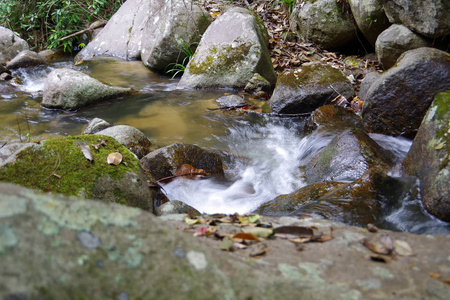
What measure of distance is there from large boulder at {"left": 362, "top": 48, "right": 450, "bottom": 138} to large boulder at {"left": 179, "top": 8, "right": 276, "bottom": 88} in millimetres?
3151

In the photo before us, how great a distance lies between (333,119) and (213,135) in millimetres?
2039

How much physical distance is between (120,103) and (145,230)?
6.54 metres

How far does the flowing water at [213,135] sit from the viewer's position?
3971 mm

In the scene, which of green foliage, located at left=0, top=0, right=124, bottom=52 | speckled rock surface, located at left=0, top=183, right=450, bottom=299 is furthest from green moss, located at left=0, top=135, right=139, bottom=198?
green foliage, located at left=0, top=0, right=124, bottom=52

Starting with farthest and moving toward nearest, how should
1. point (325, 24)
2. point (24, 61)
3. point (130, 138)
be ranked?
1. point (24, 61)
2. point (325, 24)
3. point (130, 138)

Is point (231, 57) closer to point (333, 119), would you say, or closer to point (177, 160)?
point (333, 119)

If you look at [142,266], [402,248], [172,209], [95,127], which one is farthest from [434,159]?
[95,127]

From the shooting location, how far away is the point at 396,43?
6.55 meters

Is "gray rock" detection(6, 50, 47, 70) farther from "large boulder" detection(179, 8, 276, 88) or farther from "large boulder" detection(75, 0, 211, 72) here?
"large boulder" detection(179, 8, 276, 88)

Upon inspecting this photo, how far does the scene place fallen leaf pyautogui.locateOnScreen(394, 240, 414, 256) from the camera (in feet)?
5.47

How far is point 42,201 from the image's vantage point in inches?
43.7

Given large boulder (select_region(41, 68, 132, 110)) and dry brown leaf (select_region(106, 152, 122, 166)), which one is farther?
large boulder (select_region(41, 68, 132, 110))

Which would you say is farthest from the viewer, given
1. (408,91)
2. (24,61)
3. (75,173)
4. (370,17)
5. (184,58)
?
(24,61)

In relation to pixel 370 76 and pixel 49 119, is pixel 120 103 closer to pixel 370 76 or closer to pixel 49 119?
pixel 49 119
